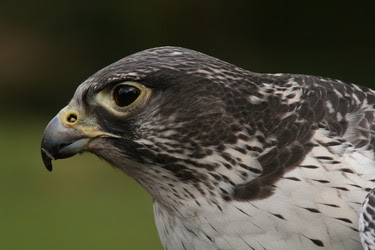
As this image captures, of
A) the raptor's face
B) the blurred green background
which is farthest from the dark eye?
the blurred green background

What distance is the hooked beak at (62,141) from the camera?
123 inches

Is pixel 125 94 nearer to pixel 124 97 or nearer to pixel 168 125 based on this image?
pixel 124 97

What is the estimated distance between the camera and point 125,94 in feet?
10.0

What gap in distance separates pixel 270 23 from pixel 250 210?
12.5 metres

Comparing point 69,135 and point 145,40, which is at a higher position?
point 69,135

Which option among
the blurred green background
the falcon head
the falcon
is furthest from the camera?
the blurred green background

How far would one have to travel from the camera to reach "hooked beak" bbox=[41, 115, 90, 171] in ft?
10.2

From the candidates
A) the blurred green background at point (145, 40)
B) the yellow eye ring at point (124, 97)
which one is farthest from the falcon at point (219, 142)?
the blurred green background at point (145, 40)

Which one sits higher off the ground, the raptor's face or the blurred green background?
the raptor's face

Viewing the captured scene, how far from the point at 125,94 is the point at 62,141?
1.24ft

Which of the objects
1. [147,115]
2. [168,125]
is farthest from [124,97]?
[168,125]

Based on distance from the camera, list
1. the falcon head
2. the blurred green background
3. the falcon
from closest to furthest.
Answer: the falcon < the falcon head < the blurred green background

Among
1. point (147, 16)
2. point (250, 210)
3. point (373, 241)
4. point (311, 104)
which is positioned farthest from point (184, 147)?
point (147, 16)

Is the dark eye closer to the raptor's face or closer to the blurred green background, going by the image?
the raptor's face
